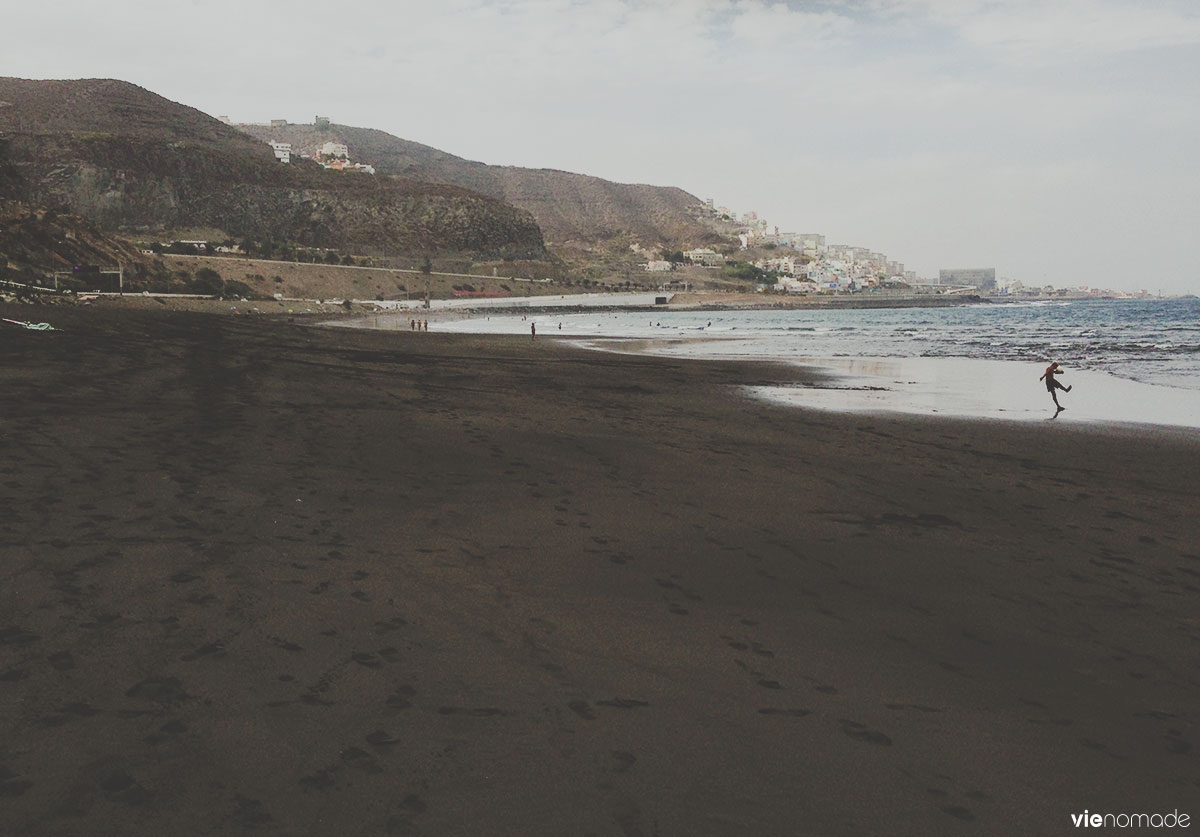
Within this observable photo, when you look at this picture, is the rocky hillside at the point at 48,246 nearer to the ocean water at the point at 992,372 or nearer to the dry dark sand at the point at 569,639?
the ocean water at the point at 992,372

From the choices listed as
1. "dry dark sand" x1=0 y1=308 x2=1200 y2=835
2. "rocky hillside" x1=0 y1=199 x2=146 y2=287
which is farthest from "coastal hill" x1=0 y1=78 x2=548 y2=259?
"dry dark sand" x1=0 y1=308 x2=1200 y2=835

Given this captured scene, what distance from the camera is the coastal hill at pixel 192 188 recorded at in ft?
445

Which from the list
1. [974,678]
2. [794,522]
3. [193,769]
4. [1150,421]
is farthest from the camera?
[1150,421]

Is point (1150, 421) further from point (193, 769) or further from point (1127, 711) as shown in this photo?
point (193, 769)

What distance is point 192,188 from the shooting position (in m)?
148

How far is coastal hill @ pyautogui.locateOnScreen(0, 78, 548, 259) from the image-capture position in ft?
445

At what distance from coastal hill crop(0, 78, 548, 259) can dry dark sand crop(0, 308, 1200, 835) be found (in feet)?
424

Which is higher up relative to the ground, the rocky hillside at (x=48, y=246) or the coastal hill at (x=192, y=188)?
the coastal hill at (x=192, y=188)

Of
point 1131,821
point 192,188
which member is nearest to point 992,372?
point 1131,821

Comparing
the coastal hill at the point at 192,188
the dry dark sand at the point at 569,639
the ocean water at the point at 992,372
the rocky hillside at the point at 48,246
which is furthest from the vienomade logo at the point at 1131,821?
the coastal hill at the point at 192,188

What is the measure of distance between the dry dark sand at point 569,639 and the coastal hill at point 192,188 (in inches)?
5090

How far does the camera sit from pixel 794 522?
28.8ft

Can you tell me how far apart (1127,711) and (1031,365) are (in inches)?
1359

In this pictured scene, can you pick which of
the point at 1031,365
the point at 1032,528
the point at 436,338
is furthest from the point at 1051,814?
the point at 436,338
